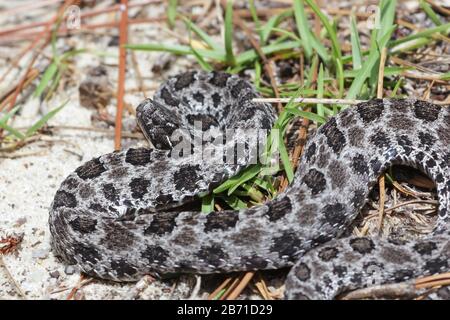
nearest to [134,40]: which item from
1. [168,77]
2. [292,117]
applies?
[168,77]

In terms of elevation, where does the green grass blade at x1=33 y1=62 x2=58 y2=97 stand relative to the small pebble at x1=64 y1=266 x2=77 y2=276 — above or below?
above

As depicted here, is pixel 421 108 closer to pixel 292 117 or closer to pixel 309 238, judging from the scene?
pixel 292 117

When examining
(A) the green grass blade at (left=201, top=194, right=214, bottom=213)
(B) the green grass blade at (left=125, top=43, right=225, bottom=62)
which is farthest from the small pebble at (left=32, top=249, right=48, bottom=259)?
(B) the green grass blade at (left=125, top=43, right=225, bottom=62)

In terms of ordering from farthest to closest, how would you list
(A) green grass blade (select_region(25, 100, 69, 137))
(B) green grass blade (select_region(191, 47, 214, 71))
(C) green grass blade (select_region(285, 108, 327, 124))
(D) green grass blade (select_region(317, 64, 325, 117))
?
(B) green grass blade (select_region(191, 47, 214, 71)) < (A) green grass blade (select_region(25, 100, 69, 137)) < (D) green grass blade (select_region(317, 64, 325, 117)) < (C) green grass blade (select_region(285, 108, 327, 124))

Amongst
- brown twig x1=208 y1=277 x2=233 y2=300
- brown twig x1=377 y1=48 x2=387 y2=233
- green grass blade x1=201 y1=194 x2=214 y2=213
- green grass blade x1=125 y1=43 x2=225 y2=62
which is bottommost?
brown twig x1=208 y1=277 x2=233 y2=300

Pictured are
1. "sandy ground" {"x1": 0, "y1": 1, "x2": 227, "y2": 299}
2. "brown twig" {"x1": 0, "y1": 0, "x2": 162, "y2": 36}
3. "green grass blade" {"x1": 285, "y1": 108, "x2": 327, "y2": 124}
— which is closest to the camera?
A: "sandy ground" {"x1": 0, "y1": 1, "x2": 227, "y2": 299}

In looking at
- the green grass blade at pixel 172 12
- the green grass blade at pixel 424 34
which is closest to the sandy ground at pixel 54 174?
the green grass blade at pixel 172 12

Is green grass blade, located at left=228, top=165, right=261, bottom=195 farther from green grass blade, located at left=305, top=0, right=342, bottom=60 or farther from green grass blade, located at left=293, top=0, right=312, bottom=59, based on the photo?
green grass blade, located at left=293, top=0, right=312, bottom=59
